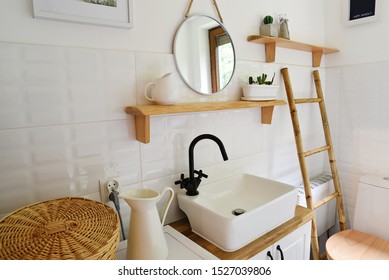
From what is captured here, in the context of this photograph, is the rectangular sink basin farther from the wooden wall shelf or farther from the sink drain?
the wooden wall shelf

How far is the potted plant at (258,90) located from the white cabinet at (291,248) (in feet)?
2.10

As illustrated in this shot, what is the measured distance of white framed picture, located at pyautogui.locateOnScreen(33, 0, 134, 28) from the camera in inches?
31.6

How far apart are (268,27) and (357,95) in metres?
0.86

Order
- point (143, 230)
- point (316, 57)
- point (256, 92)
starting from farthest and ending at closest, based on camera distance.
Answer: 1. point (316, 57)
2. point (256, 92)
3. point (143, 230)

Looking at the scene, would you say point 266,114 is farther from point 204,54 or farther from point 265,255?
point 265,255

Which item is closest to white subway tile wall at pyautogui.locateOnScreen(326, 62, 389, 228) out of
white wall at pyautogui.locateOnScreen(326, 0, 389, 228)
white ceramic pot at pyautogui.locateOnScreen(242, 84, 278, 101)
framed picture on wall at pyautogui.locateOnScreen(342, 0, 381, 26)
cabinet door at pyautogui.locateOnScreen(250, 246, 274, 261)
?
white wall at pyautogui.locateOnScreen(326, 0, 389, 228)

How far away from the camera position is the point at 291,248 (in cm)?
115

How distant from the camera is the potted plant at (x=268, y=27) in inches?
55.1

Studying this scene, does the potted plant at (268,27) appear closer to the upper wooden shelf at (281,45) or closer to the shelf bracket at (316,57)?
the upper wooden shelf at (281,45)

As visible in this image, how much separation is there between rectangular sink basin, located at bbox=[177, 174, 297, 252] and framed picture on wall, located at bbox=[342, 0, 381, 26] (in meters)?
1.26

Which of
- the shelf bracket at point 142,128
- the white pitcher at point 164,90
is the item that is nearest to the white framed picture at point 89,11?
the white pitcher at point 164,90

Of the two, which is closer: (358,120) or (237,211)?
(237,211)

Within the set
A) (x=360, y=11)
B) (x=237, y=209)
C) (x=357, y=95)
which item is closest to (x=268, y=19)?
(x=360, y=11)
